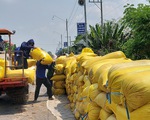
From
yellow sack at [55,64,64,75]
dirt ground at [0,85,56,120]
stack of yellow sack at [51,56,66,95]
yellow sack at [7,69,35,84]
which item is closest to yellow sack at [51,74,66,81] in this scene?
stack of yellow sack at [51,56,66,95]

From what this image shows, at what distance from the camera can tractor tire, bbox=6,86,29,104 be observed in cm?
804

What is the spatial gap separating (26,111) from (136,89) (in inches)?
220

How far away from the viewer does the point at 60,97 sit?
31.6 feet

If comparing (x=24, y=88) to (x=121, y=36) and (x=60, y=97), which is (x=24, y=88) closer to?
(x=60, y=97)

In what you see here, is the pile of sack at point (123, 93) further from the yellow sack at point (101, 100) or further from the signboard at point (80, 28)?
the signboard at point (80, 28)

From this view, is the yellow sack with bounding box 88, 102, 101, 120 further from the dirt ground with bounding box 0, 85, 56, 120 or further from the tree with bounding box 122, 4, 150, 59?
the tree with bounding box 122, 4, 150, 59

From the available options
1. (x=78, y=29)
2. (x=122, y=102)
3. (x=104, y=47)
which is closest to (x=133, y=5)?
(x=122, y=102)

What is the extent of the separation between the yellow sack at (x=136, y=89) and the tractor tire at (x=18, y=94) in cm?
573

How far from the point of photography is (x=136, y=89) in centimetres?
241

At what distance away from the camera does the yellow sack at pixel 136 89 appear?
2373 millimetres

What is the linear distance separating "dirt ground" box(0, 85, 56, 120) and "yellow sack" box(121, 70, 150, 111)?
432cm

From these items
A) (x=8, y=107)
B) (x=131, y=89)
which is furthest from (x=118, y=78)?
(x=8, y=107)

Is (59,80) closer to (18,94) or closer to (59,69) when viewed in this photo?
(59,69)

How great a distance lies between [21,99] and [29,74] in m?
0.89
